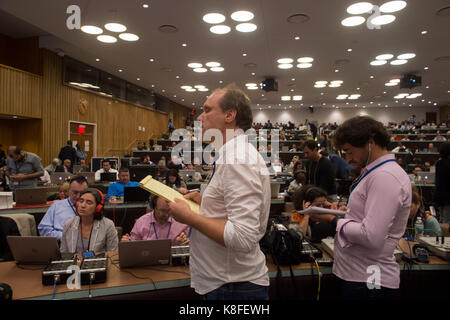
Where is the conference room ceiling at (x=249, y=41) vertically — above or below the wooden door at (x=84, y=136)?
above

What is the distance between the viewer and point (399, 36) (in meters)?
8.56

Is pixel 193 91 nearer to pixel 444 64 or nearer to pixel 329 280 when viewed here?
pixel 444 64

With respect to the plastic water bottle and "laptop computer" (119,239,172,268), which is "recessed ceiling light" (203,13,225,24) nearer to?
the plastic water bottle

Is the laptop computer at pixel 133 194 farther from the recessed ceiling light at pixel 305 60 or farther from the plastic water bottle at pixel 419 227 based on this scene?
the recessed ceiling light at pixel 305 60

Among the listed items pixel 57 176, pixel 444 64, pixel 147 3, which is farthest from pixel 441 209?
pixel 444 64

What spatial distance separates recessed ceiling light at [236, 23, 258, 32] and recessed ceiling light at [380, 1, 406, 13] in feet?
9.90

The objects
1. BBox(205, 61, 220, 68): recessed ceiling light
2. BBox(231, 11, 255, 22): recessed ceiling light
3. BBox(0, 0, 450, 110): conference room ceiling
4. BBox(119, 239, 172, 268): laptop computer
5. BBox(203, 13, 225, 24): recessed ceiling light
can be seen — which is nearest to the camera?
BBox(119, 239, 172, 268): laptop computer

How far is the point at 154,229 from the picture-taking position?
111 inches

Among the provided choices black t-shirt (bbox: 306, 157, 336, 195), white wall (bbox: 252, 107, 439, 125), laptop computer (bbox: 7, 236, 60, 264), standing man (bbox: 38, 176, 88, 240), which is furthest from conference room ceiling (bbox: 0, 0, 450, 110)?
white wall (bbox: 252, 107, 439, 125)

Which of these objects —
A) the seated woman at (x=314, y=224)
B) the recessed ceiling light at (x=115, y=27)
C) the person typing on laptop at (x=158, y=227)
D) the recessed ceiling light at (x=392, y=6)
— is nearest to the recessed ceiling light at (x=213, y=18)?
the recessed ceiling light at (x=115, y=27)

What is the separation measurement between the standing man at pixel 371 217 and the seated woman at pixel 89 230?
1965mm

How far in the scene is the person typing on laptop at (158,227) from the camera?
2803mm

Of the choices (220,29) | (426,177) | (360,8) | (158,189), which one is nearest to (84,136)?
(220,29)

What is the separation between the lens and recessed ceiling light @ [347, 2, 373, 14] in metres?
6.55
